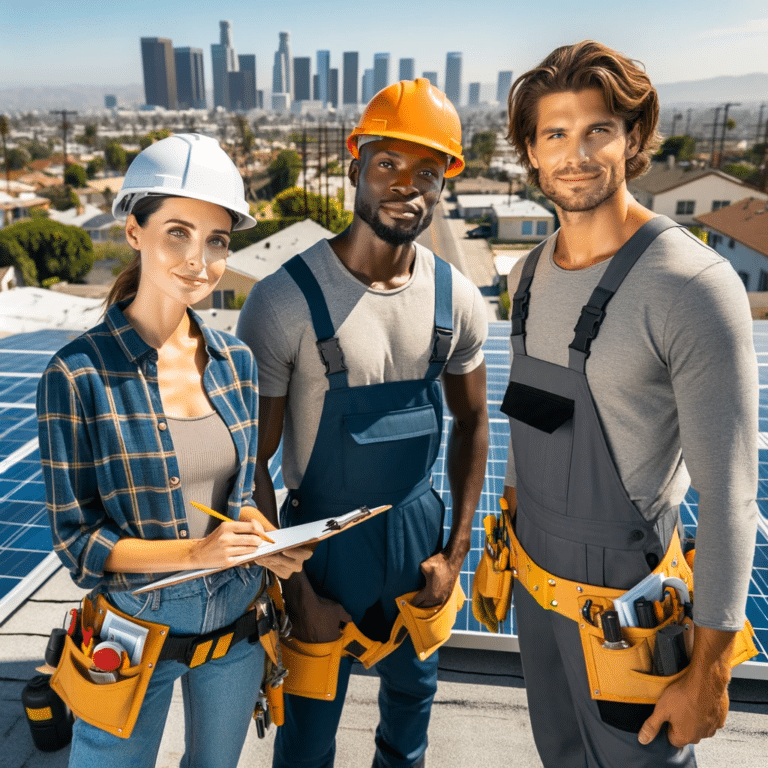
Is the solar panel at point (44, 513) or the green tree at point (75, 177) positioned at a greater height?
the solar panel at point (44, 513)

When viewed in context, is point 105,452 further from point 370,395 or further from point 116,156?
point 116,156

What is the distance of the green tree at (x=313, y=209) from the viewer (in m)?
58.8

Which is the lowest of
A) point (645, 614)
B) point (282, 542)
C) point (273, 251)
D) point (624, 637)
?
point (273, 251)

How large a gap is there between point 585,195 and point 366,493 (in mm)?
1506

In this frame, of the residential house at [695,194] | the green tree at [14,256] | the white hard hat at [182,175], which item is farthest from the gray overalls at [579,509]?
the green tree at [14,256]

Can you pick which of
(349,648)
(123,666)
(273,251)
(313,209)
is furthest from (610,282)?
(313,209)

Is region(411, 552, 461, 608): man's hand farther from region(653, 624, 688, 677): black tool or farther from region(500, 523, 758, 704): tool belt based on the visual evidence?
region(653, 624, 688, 677): black tool

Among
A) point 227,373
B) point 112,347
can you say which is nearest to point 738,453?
point 227,373

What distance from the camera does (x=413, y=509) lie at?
127 inches

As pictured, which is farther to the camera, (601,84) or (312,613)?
(312,613)

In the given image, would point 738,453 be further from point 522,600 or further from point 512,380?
point 522,600

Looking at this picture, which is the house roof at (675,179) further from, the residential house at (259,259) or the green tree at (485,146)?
the green tree at (485,146)

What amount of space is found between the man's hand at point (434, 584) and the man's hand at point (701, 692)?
41.8 inches

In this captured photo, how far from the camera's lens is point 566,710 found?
10.1 ft
